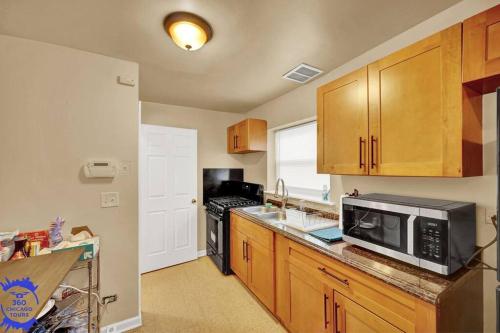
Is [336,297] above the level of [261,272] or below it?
above

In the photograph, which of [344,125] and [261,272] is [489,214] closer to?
[344,125]

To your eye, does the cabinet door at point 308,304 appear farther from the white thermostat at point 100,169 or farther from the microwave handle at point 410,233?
the white thermostat at point 100,169

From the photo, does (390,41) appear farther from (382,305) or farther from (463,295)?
(382,305)

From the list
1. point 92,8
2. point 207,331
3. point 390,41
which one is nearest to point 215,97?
point 92,8

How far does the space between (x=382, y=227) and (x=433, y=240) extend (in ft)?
0.83

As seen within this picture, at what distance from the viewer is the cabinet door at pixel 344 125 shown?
153 cm

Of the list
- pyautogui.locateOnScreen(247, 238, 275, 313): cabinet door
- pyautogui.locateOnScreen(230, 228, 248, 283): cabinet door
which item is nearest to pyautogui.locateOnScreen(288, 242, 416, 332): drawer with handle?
pyautogui.locateOnScreen(247, 238, 275, 313): cabinet door

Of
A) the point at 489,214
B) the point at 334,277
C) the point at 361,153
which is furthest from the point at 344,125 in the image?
the point at 334,277

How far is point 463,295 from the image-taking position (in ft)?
3.44

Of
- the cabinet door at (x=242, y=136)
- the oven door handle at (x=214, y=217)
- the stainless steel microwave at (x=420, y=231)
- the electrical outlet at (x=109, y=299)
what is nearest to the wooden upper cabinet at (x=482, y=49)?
the stainless steel microwave at (x=420, y=231)

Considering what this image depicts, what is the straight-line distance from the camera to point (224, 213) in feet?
9.25

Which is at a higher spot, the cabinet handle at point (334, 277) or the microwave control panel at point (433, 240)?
the microwave control panel at point (433, 240)

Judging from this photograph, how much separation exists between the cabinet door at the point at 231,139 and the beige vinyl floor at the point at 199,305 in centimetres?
193
